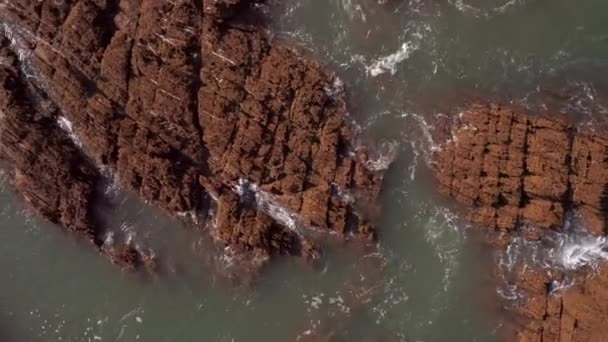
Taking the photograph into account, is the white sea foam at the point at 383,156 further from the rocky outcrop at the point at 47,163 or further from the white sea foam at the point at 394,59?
the rocky outcrop at the point at 47,163

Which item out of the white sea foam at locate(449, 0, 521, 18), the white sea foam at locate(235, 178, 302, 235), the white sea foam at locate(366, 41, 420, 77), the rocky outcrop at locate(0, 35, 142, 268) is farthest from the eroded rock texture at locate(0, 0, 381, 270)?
the white sea foam at locate(449, 0, 521, 18)

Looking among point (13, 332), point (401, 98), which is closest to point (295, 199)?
point (401, 98)

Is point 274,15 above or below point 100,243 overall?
above

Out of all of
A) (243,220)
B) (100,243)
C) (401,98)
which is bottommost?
(100,243)

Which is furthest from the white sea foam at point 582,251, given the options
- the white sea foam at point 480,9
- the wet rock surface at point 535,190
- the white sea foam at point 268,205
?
the white sea foam at point 268,205

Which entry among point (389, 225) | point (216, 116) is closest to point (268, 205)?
point (216, 116)

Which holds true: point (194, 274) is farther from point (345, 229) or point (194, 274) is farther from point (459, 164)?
point (459, 164)

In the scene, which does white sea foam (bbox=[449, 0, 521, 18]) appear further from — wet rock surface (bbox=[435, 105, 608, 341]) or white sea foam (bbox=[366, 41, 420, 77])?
wet rock surface (bbox=[435, 105, 608, 341])

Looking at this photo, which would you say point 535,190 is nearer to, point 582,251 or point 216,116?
point 582,251
